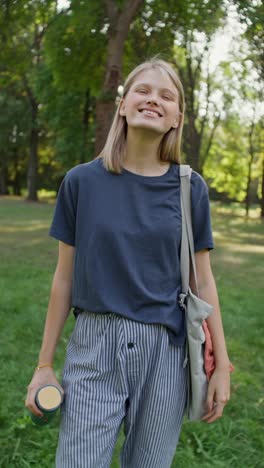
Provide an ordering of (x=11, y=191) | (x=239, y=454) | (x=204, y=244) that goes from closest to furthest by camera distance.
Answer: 1. (x=204, y=244)
2. (x=239, y=454)
3. (x=11, y=191)

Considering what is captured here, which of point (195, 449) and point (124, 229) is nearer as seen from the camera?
point (124, 229)

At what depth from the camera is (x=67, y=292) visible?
2.17 metres

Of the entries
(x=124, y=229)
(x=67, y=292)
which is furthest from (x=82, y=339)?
(x=124, y=229)

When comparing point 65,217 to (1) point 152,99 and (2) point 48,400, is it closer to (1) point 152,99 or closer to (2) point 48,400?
(1) point 152,99

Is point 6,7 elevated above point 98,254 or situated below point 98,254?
above

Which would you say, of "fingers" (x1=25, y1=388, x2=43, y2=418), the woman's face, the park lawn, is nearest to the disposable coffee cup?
"fingers" (x1=25, y1=388, x2=43, y2=418)

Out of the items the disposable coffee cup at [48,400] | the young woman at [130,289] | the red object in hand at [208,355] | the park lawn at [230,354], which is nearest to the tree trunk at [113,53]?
the park lawn at [230,354]

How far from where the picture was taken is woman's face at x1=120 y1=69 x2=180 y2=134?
2.09 meters

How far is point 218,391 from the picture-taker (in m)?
2.16

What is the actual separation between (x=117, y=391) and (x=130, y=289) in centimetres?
34

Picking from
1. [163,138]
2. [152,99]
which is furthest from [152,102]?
[163,138]

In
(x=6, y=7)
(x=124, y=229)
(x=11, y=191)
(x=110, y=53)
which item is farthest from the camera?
(x=11, y=191)

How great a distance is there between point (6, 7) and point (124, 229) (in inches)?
372

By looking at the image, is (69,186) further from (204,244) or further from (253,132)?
(253,132)
